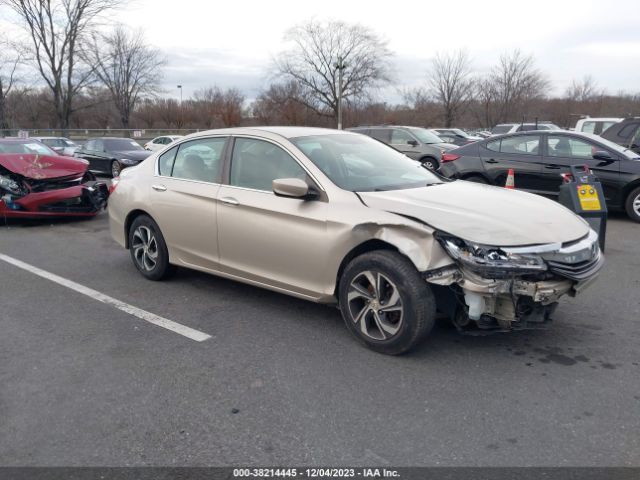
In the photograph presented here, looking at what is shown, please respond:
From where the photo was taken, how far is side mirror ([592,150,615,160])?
884 cm

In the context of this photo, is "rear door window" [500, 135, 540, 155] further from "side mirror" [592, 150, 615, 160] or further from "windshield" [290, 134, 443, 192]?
"windshield" [290, 134, 443, 192]

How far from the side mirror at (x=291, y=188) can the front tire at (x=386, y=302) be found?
659 mm

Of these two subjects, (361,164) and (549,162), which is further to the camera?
(549,162)

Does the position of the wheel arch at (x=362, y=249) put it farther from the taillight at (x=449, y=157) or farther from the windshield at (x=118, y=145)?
the windshield at (x=118, y=145)

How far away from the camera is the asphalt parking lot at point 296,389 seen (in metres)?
2.72

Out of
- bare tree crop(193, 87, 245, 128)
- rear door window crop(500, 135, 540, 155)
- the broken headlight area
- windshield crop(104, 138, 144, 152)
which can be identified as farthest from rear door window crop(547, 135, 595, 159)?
bare tree crop(193, 87, 245, 128)

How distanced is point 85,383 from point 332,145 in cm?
273

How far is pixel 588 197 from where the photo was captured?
6.06 metres

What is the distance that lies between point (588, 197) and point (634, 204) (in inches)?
136

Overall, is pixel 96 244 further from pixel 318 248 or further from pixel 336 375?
pixel 336 375

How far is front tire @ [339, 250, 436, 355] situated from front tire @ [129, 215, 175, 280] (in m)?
2.34

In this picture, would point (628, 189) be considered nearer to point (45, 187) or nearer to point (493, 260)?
point (493, 260)

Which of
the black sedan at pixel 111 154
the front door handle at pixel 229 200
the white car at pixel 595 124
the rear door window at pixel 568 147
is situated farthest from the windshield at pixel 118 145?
the front door handle at pixel 229 200

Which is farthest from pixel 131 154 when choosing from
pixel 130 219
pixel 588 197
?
pixel 588 197
